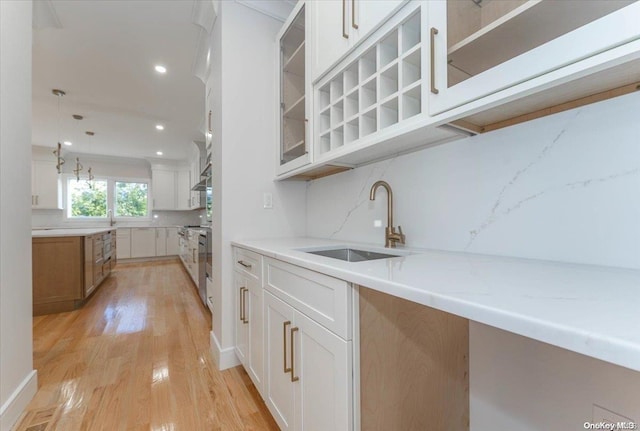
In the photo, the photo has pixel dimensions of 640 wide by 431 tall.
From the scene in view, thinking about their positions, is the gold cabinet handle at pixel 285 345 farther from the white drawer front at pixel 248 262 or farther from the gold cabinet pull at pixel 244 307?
the gold cabinet pull at pixel 244 307

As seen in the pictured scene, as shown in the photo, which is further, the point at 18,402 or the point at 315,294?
the point at 18,402

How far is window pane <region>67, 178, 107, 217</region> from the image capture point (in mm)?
6379

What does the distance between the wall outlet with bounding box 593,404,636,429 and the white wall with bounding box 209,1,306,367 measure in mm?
1768

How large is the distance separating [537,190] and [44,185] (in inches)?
323

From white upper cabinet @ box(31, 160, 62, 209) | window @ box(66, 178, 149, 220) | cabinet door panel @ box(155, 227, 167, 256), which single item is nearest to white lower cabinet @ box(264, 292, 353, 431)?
cabinet door panel @ box(155, 227, 167, 256)

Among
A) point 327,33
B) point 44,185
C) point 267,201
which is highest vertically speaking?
point 327,33

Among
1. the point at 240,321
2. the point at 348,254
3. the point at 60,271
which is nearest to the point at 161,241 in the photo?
the point at 60,271

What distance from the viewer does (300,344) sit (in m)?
1.04

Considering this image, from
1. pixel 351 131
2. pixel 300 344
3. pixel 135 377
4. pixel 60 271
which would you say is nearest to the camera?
pixel 300 344

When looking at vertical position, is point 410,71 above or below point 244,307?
above

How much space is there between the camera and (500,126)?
41.2 inches

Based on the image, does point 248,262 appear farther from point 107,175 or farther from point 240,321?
point 107,175

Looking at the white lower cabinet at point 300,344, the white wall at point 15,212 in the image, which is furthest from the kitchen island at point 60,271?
the white lower cabinet at point 300,344

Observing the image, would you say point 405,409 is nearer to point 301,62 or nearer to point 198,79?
point 301,62
